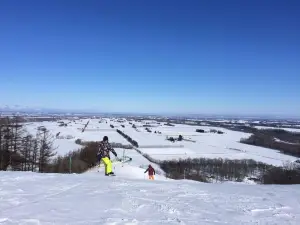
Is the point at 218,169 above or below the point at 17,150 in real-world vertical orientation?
below

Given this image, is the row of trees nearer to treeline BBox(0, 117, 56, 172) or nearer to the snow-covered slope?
treeline BBox(0, 117, 56, 172)

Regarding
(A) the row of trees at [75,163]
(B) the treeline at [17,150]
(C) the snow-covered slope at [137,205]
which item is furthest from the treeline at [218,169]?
(C) the snow-covered slope at [137,205]

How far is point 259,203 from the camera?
27.8 feet

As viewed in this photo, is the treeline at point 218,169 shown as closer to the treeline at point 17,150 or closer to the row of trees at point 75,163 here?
the row of trees at point 75,163

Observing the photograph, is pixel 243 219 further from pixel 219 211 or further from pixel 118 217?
pixel 118 217

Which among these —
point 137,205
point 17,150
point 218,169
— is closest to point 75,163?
point 17,150

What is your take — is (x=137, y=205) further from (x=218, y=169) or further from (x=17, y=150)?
(x=218, y=169)

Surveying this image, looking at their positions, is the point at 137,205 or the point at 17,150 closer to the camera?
the point at 137,205

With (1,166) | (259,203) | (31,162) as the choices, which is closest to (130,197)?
(259,203)

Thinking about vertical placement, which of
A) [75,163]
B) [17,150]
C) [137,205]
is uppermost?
[137,205]

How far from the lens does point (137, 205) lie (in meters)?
7.69

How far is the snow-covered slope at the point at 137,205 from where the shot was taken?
254 inches

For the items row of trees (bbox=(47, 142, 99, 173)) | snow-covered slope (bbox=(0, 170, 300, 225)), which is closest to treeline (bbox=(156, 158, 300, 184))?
row of trees (bbox=(47, 142, 99, 173))

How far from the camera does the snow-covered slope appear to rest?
21.2 feet
